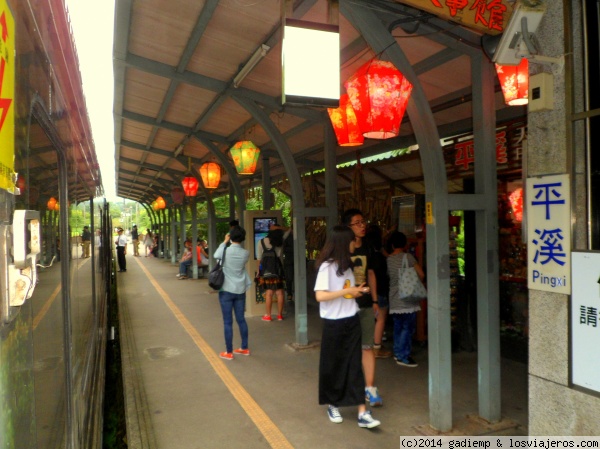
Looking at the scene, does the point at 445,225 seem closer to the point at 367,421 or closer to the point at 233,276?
the point at 367,421

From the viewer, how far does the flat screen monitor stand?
8.14 m

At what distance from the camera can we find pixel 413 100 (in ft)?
12.2

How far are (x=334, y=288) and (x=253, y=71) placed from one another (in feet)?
10.5

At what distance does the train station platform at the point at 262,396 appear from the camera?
3766mm

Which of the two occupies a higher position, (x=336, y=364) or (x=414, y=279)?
(x=414, y=279)

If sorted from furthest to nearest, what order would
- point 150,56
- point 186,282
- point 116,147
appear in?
point 186,282
point 116,147
point 150,56

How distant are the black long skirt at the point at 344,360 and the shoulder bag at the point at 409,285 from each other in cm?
152

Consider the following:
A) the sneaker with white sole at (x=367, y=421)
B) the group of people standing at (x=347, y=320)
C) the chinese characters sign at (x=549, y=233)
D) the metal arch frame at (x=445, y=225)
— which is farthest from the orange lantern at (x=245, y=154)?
the chinese characters sign at (x=549, y=233)

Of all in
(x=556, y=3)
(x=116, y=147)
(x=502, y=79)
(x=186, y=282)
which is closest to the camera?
(x=556, y=3)

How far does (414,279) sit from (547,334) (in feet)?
8.55

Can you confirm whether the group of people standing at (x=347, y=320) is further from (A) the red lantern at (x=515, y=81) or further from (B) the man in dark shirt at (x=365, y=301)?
(A) the red lantern at (x=515, y=81)

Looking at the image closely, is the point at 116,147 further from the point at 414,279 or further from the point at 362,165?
the point at 414,279

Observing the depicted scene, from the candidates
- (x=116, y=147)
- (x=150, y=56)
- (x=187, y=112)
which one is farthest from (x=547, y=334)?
(x=116, y=147)

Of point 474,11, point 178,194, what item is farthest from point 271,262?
point 178,194
